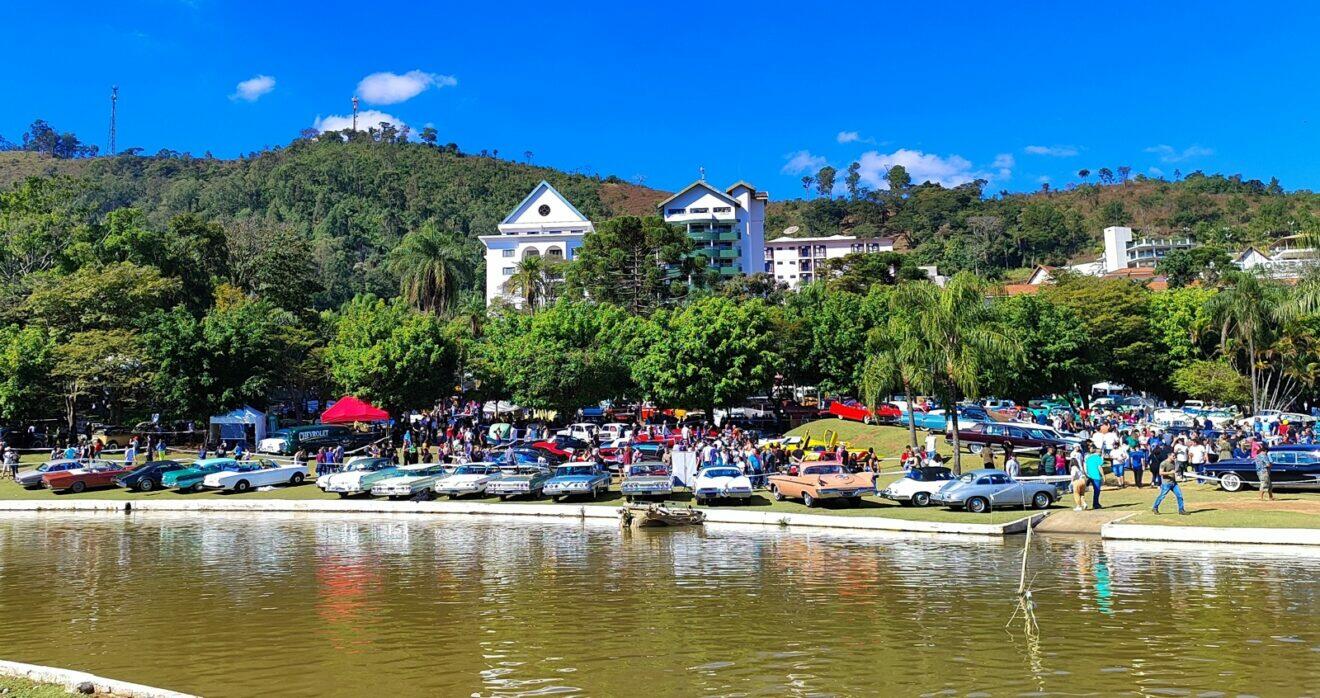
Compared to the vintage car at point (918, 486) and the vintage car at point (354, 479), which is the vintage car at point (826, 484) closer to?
the vintage car at point (918, 486)

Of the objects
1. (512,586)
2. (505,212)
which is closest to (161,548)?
(512,586)

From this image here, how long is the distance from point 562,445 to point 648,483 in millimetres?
→ 13596

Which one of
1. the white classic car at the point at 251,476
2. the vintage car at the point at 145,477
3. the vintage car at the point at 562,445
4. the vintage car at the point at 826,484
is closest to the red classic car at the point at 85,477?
the vintage car at the point at 145,477

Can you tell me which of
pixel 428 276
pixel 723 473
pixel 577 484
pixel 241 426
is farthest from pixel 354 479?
pixel 428 276

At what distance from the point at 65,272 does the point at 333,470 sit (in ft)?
130

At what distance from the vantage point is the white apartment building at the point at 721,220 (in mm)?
119562

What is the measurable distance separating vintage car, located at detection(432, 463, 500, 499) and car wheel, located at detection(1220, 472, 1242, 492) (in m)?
23.4

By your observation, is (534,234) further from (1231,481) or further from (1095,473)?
(1095,473)

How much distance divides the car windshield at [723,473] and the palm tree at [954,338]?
9052 mm

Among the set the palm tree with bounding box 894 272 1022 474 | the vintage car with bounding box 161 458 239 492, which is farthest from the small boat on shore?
the vintage car with bounding box 161 458 239 492

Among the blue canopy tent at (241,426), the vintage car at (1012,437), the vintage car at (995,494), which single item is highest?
the blue canopy tent at (241,426)

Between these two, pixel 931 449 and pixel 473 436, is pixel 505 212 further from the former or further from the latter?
pixel 931 449

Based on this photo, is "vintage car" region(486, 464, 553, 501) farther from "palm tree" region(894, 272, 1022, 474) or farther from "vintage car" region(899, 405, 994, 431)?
"vintage car" region(899, 405, 994, 431)

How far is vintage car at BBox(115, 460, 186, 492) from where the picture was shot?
3944 cm
